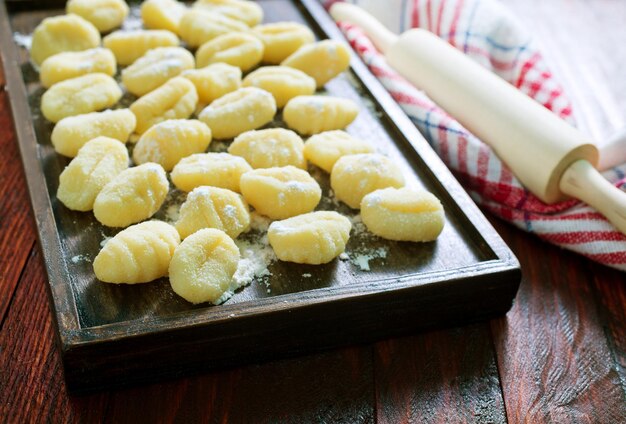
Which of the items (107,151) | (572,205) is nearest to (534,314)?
(572,205)

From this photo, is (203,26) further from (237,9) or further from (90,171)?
(90,171)

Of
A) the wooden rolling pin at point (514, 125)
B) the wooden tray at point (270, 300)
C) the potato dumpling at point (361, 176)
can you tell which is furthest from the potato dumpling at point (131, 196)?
the wooden rolling pin at point (514, 125)

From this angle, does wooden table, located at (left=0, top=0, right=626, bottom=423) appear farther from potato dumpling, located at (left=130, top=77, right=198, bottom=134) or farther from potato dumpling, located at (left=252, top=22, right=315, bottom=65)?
potato dumpling, located at (left=252, top=22, right=315, bottom=65)

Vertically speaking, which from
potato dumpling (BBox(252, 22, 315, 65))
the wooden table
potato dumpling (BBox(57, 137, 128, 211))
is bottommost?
the wooden table

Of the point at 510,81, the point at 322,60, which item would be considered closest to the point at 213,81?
the point at 322,60

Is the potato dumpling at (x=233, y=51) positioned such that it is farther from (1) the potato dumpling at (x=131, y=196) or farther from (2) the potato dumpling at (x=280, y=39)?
(1) the potato dumpling at (x=131, y=196)

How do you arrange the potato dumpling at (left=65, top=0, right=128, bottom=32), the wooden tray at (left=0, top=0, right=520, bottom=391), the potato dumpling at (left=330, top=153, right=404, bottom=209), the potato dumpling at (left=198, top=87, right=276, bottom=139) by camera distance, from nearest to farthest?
the wooden tray at (left=0, top=0, right=520, bottom=391)
the potato dumpling at (left=330, top=153, right=404, bottom=209)
the potato dumpling at (left=198, top=87, right=276, bottom=139)
the potato dumpling at (left=65, top=0, right=128, bottom=32)

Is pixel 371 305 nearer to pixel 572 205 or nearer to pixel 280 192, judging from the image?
pixel 280 192

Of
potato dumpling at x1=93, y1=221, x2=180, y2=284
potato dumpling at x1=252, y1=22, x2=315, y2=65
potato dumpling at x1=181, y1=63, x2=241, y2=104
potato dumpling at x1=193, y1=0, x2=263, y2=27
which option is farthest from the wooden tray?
potato dumpling at x1=193, y1=0, x2=263, y2=27

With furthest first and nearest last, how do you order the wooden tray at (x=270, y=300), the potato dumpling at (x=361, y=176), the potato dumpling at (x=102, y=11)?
the potato dumpling at (x=102, y=11) < the potato dumpling at (x=361, y=176) < the wooden tray at (x=270, y=300)
